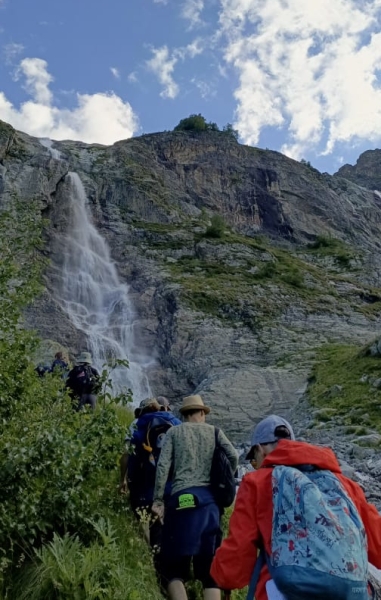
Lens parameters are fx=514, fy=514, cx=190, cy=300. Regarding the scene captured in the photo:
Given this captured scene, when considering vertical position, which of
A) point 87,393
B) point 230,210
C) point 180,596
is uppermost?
point 230,210

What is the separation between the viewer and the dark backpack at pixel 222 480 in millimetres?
4758

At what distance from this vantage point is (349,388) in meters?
16.6

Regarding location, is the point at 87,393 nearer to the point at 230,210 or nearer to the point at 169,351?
the point at 169,351

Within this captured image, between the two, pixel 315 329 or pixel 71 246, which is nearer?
pixel 315 329

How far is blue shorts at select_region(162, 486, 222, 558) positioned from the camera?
14.5ft

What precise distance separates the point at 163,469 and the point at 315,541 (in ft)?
7.97

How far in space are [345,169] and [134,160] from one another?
75.3 m

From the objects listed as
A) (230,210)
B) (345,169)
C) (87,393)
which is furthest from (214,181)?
(345,169)

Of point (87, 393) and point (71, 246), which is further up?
point (71, 246)

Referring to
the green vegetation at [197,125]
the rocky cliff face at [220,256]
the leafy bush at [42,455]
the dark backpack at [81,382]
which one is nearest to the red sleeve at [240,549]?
the leafy bush at [42,455]

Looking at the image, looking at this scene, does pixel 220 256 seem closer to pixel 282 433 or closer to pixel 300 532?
pixel 282 433

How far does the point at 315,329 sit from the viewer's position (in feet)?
94.2

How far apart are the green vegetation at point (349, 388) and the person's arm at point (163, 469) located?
29.5 ft

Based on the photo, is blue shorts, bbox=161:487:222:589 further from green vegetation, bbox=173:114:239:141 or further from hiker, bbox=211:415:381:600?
green vegetation, bbox=173:114:239:141
